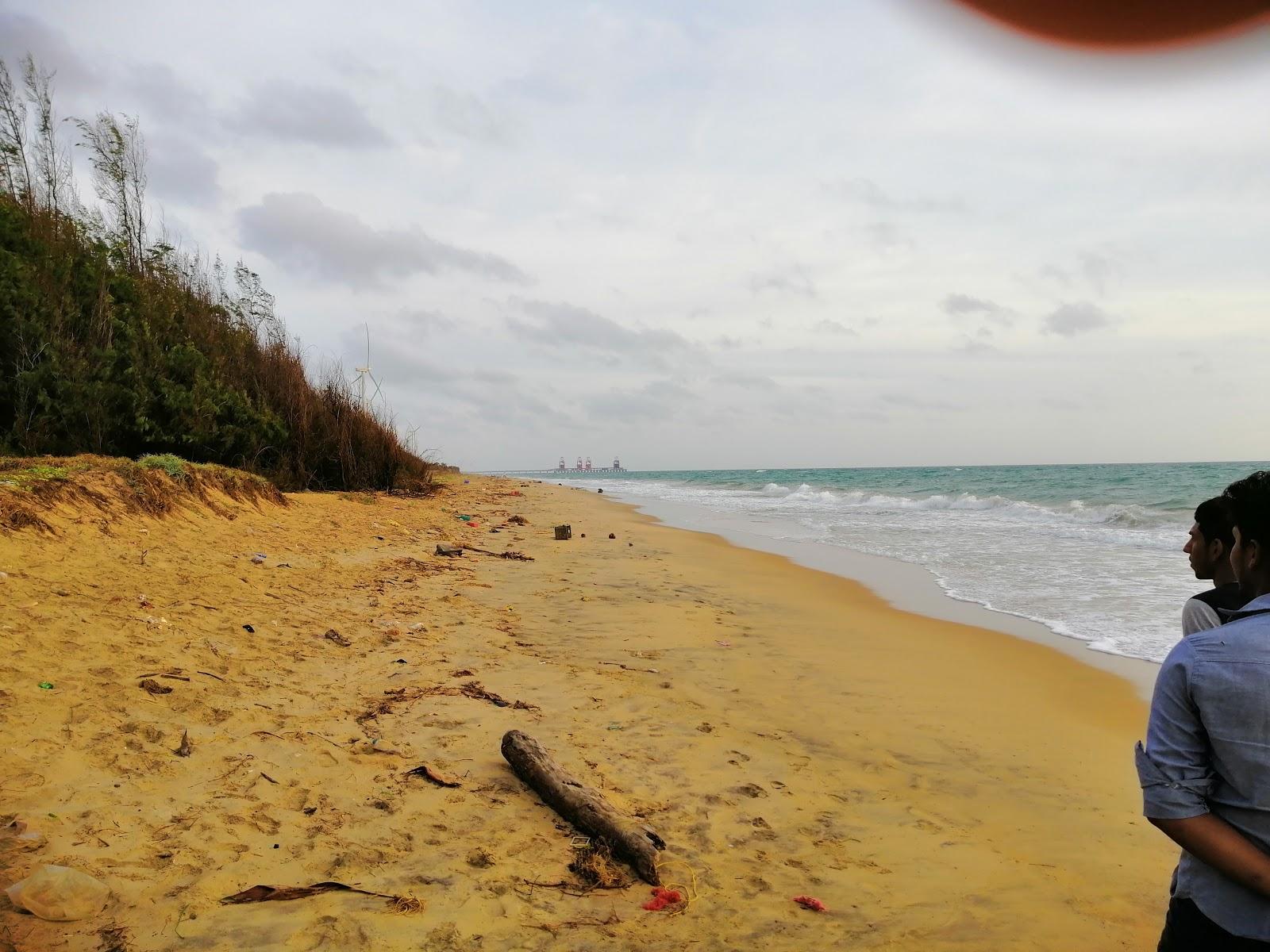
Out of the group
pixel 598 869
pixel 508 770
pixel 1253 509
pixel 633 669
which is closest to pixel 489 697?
pixel 508 770

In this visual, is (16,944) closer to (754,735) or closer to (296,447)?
(754,735)

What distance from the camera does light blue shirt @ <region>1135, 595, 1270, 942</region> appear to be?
50.2 inches

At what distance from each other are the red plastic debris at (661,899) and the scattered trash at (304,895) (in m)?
0.77

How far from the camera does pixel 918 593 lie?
29.2 feet

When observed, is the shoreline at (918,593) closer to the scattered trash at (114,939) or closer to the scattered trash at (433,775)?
the scattered trash at (433,775)

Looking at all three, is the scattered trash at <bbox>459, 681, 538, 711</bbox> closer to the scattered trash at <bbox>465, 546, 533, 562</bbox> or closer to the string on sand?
the string on sand

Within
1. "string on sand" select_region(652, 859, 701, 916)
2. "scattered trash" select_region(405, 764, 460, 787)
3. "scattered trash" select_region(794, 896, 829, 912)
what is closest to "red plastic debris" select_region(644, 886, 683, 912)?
"string on sand" select_region(652, 859, 701, 916)

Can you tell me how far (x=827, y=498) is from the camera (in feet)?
96.4

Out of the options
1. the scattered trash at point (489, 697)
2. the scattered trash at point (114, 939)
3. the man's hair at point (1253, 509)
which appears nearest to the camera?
the man's hair at point (1253, 509)

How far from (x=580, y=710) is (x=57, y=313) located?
295 inches

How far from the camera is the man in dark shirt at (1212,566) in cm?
187

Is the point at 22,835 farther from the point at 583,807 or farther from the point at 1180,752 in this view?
the point at 1180,752

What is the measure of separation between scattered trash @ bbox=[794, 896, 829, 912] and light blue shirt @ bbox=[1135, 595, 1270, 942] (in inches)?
53.0

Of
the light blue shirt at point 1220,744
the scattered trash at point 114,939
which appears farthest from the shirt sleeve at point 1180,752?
the scattered trash at point 114,939
